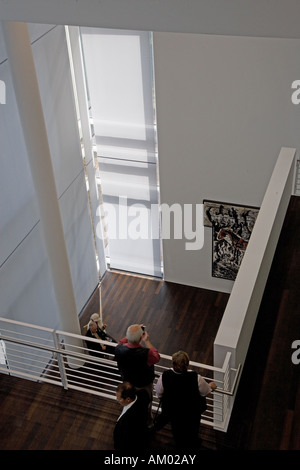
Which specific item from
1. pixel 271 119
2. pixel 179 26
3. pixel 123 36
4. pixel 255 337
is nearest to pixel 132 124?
pixel 123 36

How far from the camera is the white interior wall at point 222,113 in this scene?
902cm

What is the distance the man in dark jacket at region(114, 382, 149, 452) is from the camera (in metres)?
4.64

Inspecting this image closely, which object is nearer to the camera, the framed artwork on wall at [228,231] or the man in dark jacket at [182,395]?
the man in dark jacket at [182,395]

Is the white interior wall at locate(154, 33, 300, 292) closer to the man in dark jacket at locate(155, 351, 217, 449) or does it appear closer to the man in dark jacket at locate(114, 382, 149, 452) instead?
the man in dark jacket at locate(155, 351, 217, 449)

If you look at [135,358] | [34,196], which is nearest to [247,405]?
[135,358]

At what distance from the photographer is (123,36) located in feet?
31.6

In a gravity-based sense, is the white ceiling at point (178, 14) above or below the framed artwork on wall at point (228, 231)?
above

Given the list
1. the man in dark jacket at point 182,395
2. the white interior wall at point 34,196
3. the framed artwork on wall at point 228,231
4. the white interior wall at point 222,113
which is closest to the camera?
the man in dark jacket at point 182,395

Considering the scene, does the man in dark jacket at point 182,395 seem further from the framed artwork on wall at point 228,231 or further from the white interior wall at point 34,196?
the framed artwork on wall at point 228,231

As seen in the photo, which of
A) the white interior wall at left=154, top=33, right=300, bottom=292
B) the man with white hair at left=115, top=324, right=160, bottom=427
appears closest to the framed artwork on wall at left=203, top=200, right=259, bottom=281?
the white interior wall at left=154, top=33, right=300, bottom=292

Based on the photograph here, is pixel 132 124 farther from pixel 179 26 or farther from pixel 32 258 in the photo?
pixel 179 26

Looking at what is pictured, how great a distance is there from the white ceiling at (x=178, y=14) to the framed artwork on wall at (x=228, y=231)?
243 inches

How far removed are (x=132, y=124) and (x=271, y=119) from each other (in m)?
2.56

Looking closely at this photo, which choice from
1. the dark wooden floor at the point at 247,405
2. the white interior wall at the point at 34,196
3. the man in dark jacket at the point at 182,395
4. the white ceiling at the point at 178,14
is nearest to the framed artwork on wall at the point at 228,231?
the white interior wall at the point at 34,196
